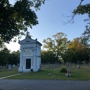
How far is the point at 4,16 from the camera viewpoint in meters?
8.59

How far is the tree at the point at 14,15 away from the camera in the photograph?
863 centimetres

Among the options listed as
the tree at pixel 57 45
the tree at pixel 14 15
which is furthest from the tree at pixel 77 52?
the tree at pixel 14 15

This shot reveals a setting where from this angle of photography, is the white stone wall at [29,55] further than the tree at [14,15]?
Yes

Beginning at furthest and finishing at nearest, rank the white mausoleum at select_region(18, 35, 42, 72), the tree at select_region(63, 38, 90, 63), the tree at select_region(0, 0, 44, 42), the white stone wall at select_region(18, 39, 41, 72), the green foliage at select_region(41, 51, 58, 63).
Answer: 1. the green foliage at select_region(41, 51, 58, 63)
2. the tree at select_region(63, 38, 90, 63)
3. the white mausoleum at select_region(18, 35, 42, 72)
4. the white stone wall at select_region(18, 39, 41, 72)
5. the tree at select_region(0, 0, 44, 42)

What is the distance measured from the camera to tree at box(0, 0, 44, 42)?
863 centimetres

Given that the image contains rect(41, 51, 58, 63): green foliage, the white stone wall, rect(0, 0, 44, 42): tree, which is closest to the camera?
rect(0, 0, 44, 42): tree

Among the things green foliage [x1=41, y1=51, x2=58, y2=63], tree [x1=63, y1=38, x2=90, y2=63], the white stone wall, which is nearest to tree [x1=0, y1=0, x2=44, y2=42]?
the white stone wall

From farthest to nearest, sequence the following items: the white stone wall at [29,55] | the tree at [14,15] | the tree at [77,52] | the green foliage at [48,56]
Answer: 1. the green foliage at [48,56]
2. the tree at [77,52]
3. the white stone wall at [29,55]
4. the tree at [14,15]

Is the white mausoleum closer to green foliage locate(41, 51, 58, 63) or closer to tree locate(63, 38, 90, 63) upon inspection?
tree locate(63, 38, 90, 63)

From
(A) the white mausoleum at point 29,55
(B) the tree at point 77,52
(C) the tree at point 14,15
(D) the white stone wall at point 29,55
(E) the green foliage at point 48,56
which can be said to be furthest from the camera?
(E) the green foliage at point 48,56

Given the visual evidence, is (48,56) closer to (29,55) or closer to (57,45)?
(57,45)

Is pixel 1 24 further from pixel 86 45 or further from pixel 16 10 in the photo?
pixel 86 45

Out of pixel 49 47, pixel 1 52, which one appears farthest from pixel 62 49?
pixel 1 52

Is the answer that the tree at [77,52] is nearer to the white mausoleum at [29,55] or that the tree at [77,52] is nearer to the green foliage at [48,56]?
the green foliage at [48,56]
